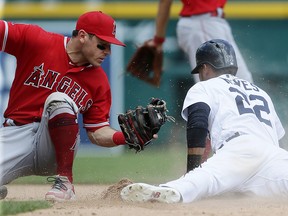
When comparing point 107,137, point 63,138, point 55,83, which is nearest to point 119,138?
point 107,137

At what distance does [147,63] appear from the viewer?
7.76 meters

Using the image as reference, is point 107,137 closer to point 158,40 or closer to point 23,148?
point 23,148

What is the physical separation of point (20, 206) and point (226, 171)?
1.10 m

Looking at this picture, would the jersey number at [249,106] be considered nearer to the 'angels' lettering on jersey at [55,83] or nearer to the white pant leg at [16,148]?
the 'angels' lettering on jersey at [55,83]

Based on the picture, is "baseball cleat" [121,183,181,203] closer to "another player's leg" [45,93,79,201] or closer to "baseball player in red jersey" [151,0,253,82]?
"another player's leg" [45,93,79,201]

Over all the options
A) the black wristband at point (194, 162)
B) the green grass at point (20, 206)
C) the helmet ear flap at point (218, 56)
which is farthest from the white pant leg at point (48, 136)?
the helmet ear flap at point (218, 56)

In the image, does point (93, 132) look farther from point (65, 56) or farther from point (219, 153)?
point (219, 153)

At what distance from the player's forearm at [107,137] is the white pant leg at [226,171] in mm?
670

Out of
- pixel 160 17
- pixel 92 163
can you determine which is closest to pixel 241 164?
pixel 160 17

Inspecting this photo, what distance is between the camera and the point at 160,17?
7410 mm

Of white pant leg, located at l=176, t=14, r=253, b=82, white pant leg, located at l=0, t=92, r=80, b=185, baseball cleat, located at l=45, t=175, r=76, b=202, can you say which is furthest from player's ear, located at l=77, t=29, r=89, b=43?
white pant leg, located at l=176, t=14, r=253, b=82

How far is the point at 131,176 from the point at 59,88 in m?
2.12

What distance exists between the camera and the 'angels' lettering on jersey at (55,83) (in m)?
5.10

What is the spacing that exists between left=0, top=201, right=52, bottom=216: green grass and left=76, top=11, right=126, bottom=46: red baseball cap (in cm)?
109
